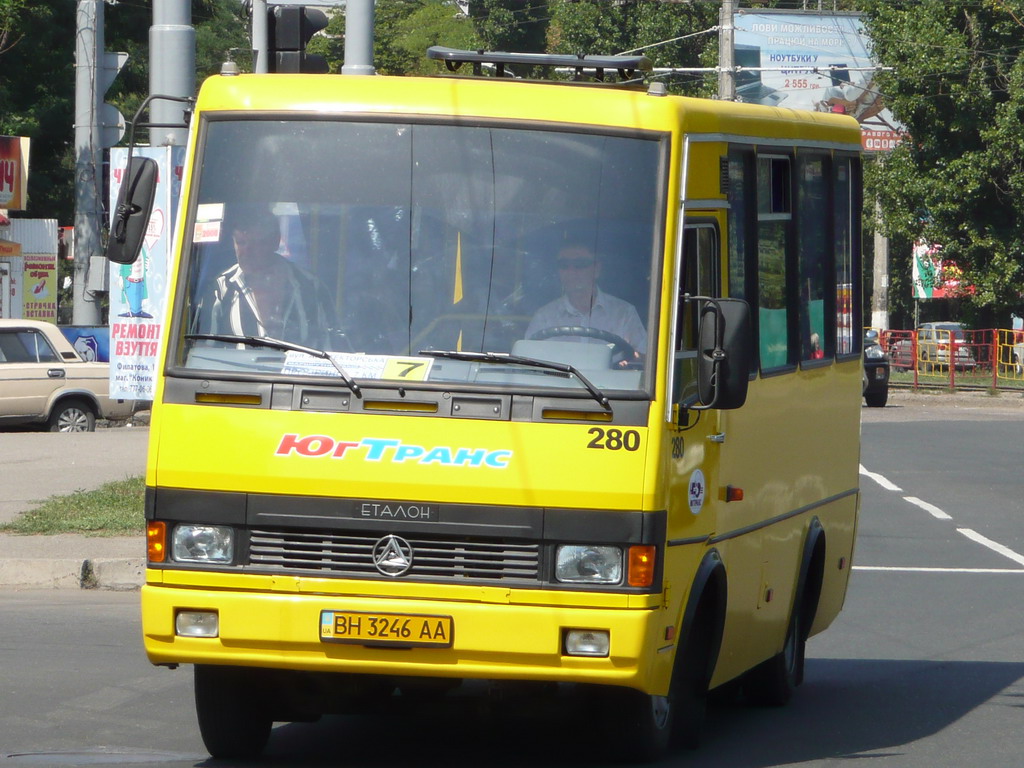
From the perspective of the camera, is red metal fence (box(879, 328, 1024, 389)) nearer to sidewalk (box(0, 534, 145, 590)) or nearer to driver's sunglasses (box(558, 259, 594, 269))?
sidewalk (box(0, 534, 145, 590))

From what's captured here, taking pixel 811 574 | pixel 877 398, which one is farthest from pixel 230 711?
pixel 877 398

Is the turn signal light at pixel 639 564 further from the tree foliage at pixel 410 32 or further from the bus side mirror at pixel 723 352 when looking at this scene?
the tree foliage at pixel 410 32

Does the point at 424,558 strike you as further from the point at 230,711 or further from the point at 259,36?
the point at 259,36

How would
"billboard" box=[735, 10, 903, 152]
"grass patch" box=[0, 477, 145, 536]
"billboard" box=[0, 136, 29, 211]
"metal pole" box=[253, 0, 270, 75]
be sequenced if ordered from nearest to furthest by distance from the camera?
"grass patch" box=[0, 477, 145, 536] → "metal pole" box=[253, 0, 270, 75] → "billboard" box=[0, 136, 29, 211] → "billboard" box=[735, 10, 903, 152]

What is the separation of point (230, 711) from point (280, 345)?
4.60 ft

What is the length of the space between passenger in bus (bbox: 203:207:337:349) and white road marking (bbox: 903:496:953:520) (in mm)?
11943

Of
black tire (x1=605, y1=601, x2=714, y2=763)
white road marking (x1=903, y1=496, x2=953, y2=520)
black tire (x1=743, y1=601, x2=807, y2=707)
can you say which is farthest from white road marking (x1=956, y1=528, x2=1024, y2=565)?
black tire (x1=605, y1=601, x2=714, y2=763)

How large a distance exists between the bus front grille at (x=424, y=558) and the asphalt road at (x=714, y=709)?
83 centimetres

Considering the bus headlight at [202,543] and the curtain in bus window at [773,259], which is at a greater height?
the curtain in bus window at [773,259]

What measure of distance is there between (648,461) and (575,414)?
29cm

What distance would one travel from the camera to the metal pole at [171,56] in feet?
44.8

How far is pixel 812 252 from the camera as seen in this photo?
27.7 ft

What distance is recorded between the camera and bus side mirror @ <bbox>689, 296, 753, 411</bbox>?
6.13 m

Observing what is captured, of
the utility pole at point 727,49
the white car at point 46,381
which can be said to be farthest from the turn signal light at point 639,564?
the utility pole at point 727,49
